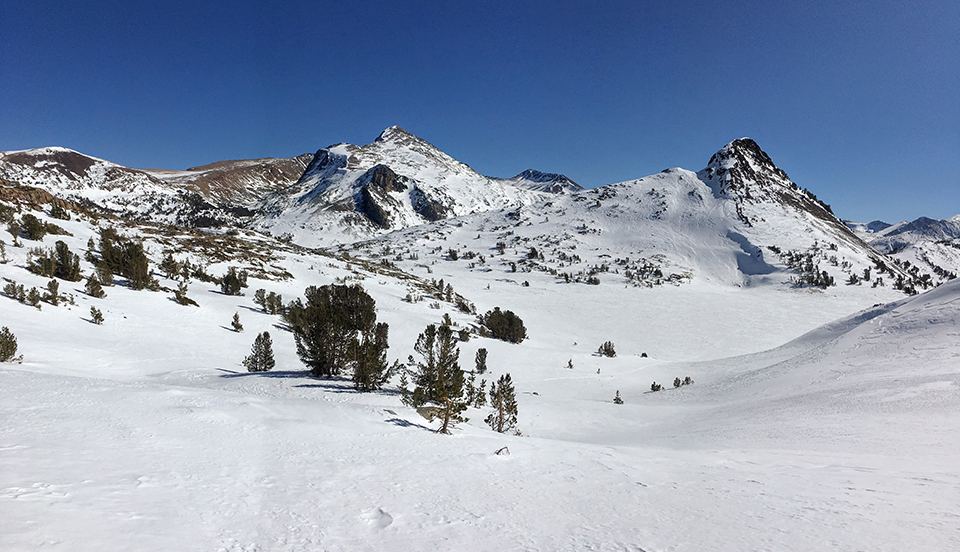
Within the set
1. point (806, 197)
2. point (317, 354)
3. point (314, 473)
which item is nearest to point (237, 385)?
point (317, 354)

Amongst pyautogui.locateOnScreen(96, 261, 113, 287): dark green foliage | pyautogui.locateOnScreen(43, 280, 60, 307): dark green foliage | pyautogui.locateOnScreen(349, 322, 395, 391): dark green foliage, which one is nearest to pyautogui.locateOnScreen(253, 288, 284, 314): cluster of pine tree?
pyautogui.locateOnScreen(96, 261, 113, 287): dark green foliage

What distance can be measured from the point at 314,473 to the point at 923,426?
8.17 m

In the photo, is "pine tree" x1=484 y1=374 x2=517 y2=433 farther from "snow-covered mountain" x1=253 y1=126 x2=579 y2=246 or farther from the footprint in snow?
"snow-covered mountain" x1=253 y1=126 x2=579 y2=246

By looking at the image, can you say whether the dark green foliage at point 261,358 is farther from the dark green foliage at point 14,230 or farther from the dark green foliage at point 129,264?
the dark green foliage at point 14,230

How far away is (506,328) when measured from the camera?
896 inches

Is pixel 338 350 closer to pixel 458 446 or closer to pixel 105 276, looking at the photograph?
pixel 458 446

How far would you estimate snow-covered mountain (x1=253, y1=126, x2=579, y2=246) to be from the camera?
355ft

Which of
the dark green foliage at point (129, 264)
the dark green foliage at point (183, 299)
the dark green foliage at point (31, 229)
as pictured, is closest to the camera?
the dark green foliage at point (183, 299)

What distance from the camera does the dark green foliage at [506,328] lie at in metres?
22.6

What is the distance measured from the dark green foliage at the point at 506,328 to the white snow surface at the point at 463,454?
8232mm

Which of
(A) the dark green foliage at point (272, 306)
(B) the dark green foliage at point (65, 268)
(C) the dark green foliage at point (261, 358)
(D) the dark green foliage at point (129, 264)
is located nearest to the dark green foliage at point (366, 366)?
(C) the dark green foliage at point (261, 358)

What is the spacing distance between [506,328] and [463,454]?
17247 mm

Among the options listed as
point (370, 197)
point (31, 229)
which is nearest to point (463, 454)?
point (31, 229)

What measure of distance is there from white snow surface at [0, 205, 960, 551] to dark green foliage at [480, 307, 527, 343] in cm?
823
